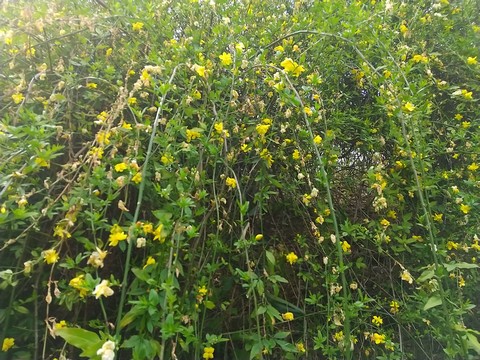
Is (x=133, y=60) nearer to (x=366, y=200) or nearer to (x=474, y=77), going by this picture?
(x=366, y=200)

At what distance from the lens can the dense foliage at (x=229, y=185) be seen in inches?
44.3

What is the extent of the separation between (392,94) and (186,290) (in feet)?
3.32

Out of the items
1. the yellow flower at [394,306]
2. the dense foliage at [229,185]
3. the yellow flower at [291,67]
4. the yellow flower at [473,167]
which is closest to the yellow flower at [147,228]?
the dense foliage at [229,185]

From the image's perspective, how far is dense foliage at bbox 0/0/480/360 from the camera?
1.12 metres

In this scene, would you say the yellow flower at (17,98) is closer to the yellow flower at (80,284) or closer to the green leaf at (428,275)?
the yellow flower at (80,284)

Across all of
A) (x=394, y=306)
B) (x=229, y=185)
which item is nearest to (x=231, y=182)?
(x=229, y=185)

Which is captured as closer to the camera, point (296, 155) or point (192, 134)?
point (192, 134)

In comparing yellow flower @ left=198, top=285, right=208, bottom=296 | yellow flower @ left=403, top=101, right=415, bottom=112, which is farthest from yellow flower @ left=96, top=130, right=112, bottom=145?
yellow flower @ left=403, top=101, right=415, bottom=112

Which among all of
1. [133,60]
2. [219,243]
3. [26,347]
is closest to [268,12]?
[133,60]

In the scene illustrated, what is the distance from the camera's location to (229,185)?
136 centimetres

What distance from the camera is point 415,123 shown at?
5.10 ft

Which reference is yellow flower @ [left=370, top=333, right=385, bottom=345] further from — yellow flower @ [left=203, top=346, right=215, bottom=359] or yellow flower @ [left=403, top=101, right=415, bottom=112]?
yellow flower @ [left=403, top=101, right=415, bottom=112]

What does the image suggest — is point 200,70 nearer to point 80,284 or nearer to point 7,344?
point 80,284

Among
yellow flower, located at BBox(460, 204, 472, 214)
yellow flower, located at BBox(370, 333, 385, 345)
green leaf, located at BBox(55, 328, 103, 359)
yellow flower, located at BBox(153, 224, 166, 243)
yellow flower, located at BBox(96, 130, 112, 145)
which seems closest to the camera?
green leaf, located at BBox(55, 328, 103, 359)
